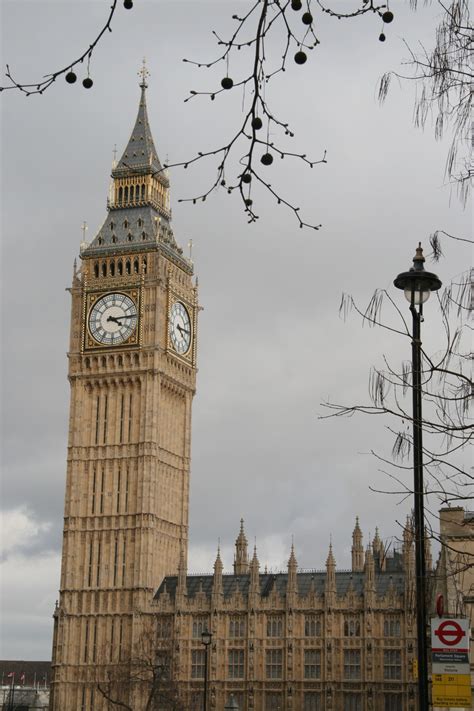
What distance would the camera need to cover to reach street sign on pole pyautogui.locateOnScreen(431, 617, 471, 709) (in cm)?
1856

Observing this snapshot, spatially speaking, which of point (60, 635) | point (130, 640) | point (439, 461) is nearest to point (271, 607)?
point (130, 640)

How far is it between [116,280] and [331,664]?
32.5 meters

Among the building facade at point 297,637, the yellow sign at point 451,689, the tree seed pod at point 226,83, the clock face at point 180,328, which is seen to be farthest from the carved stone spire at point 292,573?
the tree seed pod at point 226,83

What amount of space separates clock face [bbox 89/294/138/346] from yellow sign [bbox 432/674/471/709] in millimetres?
71661

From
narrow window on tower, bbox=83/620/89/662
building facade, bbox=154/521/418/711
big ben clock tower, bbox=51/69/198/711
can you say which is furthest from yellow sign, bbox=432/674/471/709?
narrow window on tower, bbox=83/620/89/662

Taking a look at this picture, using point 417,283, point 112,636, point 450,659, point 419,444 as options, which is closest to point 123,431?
point 112,636

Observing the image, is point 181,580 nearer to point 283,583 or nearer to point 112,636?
point 112,636

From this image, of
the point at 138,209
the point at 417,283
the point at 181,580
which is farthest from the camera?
the point at 138,209

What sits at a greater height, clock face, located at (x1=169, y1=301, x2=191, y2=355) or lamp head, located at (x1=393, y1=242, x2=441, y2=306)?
clock face, located at (x1=169, y1=301, x2=191, y2=355)

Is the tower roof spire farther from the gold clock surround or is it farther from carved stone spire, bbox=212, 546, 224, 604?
carved stone spire, bbox=212, 546, 224, 604

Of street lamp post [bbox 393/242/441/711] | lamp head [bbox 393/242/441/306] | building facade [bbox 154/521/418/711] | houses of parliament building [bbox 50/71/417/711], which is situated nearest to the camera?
street lamp post [bbox 393/242/441/711]

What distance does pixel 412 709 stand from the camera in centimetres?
7375

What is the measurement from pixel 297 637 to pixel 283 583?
458 cm

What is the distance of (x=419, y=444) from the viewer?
49.4ft
